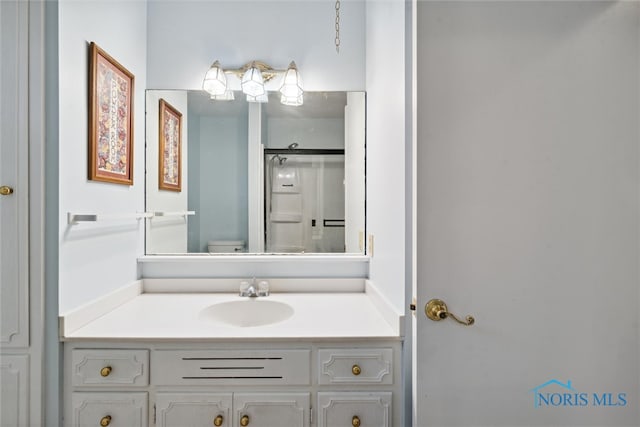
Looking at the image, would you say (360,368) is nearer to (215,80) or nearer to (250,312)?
(250,312)

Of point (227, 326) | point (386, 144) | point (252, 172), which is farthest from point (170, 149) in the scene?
point (386, 144)

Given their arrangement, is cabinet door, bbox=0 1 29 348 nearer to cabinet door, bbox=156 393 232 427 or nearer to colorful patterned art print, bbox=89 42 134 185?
colorful patterned art print, bbox=89 42 134 185

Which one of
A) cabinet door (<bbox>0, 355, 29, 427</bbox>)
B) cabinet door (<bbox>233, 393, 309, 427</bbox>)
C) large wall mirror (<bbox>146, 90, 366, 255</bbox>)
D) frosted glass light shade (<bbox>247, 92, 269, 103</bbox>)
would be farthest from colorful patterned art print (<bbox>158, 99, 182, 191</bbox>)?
cabinet door (<bbox>233, 393, 309, 427</bbox>)

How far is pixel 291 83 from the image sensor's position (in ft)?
5.26

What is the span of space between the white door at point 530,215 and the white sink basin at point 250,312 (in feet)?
2.55

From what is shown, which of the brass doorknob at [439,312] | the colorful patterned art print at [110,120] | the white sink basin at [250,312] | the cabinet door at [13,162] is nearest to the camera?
the brass doorknob at [439,312]

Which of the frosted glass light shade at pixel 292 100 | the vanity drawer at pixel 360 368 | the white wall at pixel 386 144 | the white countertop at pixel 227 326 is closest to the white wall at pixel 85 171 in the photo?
the white countertop at pixel 227 326

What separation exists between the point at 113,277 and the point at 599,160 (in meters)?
1.79

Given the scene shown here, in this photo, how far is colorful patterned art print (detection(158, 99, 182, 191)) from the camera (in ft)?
5.53

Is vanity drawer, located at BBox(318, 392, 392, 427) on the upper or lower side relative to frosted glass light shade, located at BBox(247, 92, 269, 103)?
lower

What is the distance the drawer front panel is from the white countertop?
0.06 m

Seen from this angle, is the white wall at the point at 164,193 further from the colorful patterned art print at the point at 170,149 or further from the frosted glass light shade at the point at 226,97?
the frosted glass light shade at the point at 226,97

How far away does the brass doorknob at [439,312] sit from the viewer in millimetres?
822

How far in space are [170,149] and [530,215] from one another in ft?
5.37
